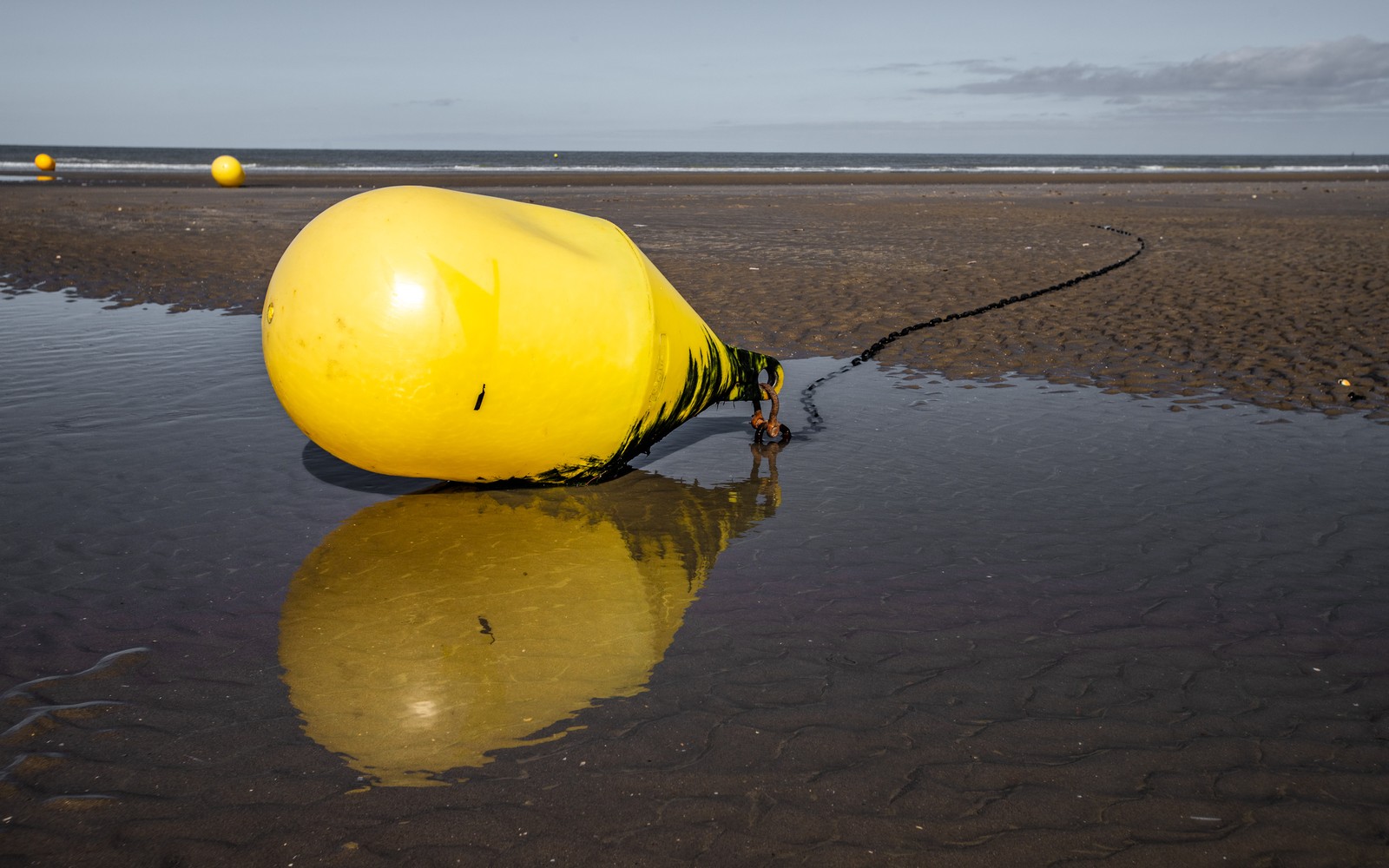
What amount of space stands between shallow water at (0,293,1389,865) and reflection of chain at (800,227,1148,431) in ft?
3.33

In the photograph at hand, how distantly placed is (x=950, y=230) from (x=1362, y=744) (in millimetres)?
19260

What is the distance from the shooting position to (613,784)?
3.03 metres

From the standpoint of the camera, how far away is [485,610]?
423cm

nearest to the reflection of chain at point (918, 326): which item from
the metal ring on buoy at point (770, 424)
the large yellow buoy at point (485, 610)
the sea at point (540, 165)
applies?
the metal ring on buoy at point (770, 424)

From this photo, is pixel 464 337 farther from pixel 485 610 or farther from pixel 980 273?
pixel 980 273

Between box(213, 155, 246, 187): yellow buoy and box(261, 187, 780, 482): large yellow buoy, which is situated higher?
box(213, 155, 246, 187): yellow buoy

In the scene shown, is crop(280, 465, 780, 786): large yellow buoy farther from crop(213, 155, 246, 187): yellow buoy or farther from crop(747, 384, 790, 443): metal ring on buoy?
crop(213, 155, 246, 187): yellow buoy

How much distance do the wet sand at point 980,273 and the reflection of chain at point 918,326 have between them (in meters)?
0.18

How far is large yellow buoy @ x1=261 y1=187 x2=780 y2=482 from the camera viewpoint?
459cm

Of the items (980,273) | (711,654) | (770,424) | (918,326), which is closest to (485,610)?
(711,654)

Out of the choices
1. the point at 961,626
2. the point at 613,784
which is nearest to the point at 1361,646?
the point at 961,626

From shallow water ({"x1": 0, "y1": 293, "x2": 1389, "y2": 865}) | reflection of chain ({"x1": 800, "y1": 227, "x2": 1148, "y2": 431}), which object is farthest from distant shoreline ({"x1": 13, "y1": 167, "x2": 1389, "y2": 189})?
shallow water ({"x1": 0, "y1": 293, "x2": 1389, "y2": 865})

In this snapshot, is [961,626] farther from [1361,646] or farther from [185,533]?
[185,533]

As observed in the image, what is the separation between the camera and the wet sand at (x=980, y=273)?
354 inches
